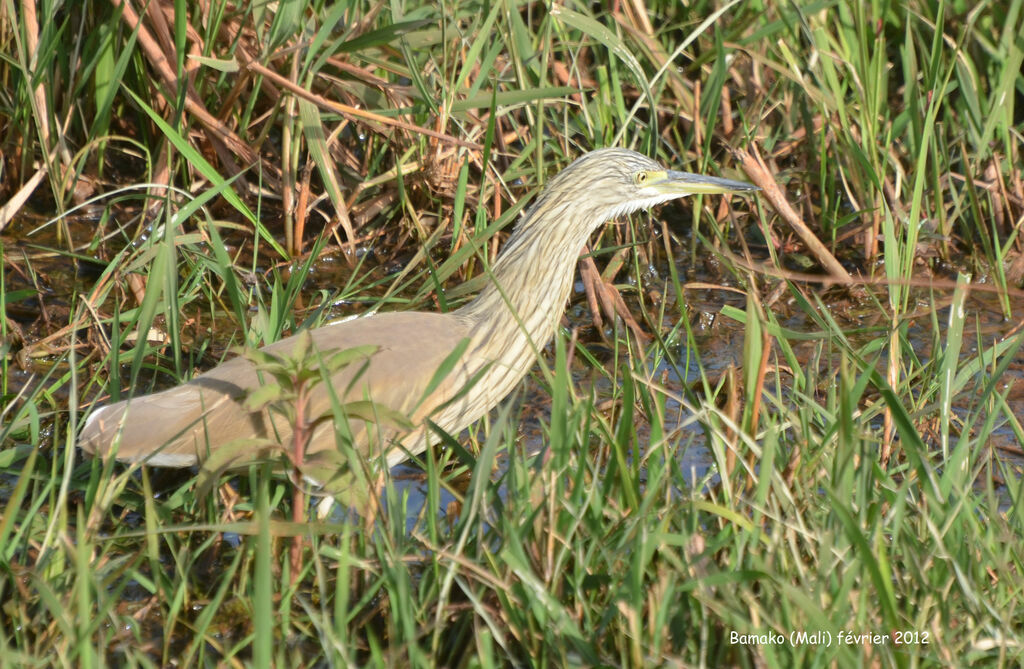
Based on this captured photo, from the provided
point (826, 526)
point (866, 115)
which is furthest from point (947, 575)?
point (866, 115)

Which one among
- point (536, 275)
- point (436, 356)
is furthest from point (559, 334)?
point (536, 275)

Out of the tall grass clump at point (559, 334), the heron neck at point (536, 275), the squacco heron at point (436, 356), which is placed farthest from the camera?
the heron neck at point (536, 275)

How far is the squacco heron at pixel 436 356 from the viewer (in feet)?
8.86

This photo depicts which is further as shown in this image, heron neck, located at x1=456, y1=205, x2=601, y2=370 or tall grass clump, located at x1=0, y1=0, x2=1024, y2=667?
heron neck, located at x1=456, y1=205, x2=601, y2=370

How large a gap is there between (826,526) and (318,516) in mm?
991

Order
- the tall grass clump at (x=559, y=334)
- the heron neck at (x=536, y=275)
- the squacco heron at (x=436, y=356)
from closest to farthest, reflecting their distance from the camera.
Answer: the tall grass clump at (x=559, y=334)
the squacco heron at (x=436, y=356)
the heron neck at (x=536, y=275)

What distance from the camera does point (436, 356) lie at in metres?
2.89

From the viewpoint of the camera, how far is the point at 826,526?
2229 millimetres

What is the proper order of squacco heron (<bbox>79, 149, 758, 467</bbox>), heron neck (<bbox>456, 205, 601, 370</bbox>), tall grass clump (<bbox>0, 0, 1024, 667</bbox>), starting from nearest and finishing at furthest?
tall grass clump (<bbox>0, 0, 1024, 667</bbox>), squacco heron (<bbox>79, 149, 758, 467</bbox>), heron neck (<bbox>456, 205, 601, 370</bbox>)

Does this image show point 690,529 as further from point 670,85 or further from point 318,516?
point 670,85

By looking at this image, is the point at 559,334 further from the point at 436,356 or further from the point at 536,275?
the point at 536,275

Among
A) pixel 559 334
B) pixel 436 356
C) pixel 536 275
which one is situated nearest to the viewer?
pixel 559 334

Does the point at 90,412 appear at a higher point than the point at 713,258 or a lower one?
higher

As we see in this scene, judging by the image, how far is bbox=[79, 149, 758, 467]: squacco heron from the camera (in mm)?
2701
